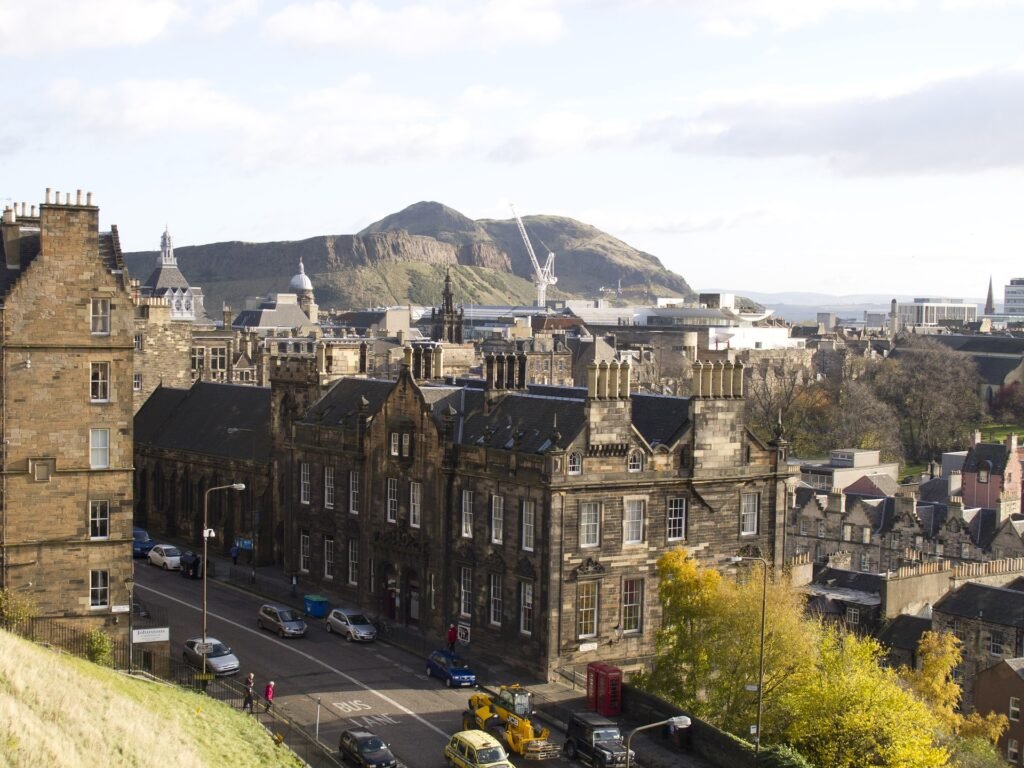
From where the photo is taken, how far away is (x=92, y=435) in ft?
179

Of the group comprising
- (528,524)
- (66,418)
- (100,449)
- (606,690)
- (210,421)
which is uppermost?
(66,418)

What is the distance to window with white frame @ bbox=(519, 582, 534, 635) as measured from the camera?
5984 centimetres

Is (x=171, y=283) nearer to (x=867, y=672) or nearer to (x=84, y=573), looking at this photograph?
(x=84, y=573)

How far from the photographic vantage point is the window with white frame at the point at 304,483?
75.3m

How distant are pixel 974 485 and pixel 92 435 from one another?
80.4 meters

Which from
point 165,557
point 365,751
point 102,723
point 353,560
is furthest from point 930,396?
point 102,723

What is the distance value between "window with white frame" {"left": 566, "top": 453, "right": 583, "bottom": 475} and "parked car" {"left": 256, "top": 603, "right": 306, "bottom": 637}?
50.4ft

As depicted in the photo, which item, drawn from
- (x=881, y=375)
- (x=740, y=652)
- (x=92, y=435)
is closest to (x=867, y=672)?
(x=740, y=652)

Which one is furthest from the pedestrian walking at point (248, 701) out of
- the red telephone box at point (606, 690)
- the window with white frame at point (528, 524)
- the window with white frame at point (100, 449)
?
the window with white frame at point (528, 524)

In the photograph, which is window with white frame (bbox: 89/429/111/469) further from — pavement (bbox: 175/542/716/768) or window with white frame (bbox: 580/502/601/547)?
window with white frame (bbox: 580/502/601/547)

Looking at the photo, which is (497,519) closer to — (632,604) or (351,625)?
(632,604)

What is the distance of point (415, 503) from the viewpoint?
6688cm

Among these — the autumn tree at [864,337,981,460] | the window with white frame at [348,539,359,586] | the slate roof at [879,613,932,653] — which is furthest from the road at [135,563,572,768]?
the autumn tree at [864,337,981,460]

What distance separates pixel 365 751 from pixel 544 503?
15.2 m
